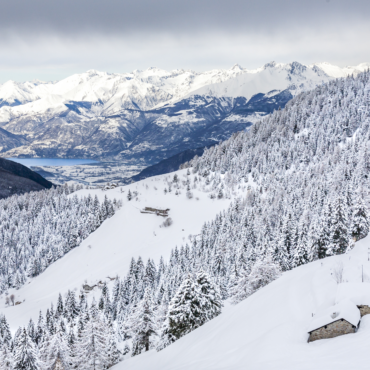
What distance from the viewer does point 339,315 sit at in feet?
71.7

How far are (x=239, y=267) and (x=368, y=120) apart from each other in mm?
138075

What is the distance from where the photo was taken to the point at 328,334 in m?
22.1

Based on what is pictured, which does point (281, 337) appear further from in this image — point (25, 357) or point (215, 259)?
point (215, 259)

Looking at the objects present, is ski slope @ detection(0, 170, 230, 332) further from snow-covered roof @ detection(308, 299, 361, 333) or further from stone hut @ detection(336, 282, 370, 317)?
snow-covered roof @ detection(308, 299, 361, 333)

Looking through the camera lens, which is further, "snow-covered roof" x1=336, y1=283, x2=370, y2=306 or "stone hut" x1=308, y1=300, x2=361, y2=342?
"snow-covered roof" x1=336, y1=283, x2=370, y2=306

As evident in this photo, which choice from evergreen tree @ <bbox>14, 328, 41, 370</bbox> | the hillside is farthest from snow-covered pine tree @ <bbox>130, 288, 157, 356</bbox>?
evergreen tree @ <bbox>14, 328, 41, 370</bbox>

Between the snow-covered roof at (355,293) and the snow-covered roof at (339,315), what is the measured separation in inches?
52.3

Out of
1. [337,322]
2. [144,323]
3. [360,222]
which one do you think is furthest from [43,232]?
[337,322]

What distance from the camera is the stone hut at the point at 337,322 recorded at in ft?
70.9

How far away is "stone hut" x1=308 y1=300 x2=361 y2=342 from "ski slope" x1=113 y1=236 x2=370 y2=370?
0.61 metres

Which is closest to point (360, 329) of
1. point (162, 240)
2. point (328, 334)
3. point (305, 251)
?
point (328, 334)

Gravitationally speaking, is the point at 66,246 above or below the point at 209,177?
below

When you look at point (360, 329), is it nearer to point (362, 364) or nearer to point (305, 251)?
point (362, 364)

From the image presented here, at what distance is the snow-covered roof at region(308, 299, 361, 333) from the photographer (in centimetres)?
2167
